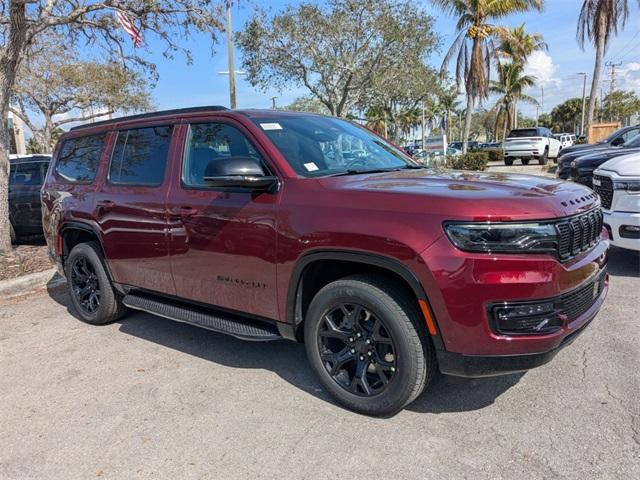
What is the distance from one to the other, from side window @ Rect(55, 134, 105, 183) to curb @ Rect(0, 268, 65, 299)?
1.94 metres

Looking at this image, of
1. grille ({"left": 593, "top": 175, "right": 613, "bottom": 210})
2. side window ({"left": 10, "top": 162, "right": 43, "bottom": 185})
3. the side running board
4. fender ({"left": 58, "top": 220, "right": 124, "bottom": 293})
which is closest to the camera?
the side running board

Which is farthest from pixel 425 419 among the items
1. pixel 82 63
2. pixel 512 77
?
pixel 512 77

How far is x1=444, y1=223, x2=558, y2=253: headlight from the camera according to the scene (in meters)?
2.60

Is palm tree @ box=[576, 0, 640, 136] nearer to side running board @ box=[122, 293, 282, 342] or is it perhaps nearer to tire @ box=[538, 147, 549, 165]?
tire @ box=[538, 147, 549, 165]

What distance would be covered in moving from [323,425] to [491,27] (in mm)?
25138

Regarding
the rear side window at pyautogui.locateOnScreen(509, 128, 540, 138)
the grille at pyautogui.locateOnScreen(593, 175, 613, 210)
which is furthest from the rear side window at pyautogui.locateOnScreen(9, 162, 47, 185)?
the rear side window at pyautogui.locateOnScreen(509, 128, 540, 138)

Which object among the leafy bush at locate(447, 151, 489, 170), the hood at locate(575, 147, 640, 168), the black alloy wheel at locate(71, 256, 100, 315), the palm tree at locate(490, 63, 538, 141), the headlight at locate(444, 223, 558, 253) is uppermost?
the palm tree at locate(490, 63, 538, 141)

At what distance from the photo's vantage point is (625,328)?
4.25 metres

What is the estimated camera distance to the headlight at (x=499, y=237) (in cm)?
260

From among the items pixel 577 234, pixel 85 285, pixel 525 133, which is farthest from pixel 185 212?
pixel 525 133

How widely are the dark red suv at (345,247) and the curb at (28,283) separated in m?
2.38

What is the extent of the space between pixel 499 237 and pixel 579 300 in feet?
2.26

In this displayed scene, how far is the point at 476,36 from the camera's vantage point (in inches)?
949

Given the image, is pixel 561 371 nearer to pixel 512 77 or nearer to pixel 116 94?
pixel 116 94
